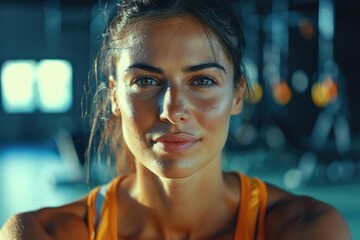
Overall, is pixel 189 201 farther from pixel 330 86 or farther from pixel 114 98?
pixel 330 86

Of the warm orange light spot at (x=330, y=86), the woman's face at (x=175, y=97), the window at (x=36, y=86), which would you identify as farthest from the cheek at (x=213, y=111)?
the window at (x=36, y=86)

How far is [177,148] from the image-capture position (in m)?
1.02

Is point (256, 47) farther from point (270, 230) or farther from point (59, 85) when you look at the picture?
point (270, 230)

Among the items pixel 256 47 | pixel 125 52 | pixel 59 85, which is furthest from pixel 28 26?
pixel 125 52

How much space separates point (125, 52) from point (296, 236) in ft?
1.63

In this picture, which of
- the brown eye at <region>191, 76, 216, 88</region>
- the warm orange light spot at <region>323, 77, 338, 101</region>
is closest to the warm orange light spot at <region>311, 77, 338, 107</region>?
the warm orange light spot at <region>323, 77, 338, 101</region>

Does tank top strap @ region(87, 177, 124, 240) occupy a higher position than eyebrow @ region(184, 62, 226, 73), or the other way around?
eyebrow @ region(184, 62, 226, 73)

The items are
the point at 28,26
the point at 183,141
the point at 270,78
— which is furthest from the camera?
the point at 28,26

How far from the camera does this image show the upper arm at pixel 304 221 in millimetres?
1047

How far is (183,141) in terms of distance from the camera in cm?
103

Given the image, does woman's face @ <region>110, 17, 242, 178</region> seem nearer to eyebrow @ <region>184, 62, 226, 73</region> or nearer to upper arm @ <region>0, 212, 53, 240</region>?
eyebrow @ <region>184, 62, 226, 73</region>

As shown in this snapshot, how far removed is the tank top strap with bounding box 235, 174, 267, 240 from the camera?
116 centimetres

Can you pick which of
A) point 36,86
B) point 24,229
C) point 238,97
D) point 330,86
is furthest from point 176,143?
point 36,86

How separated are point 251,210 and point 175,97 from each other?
0.33m
